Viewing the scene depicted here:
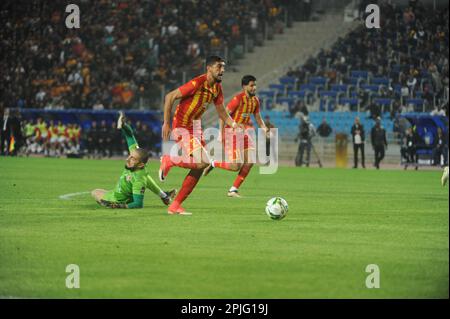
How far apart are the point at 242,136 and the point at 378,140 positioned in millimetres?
19011

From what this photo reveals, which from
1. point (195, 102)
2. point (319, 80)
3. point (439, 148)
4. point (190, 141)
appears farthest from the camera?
point (319, 80)

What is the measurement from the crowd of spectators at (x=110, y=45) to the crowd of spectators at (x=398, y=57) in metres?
5.41

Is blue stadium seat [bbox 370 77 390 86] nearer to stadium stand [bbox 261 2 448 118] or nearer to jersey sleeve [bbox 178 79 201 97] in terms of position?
stadium stand [bbox 261 2 448 118]

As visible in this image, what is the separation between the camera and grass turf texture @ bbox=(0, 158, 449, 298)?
388 inches

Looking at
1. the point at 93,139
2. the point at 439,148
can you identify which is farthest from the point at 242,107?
the point at 93,139

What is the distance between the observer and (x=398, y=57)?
154 ft

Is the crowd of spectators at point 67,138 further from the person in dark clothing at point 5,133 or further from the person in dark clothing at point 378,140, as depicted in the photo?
the person in dark clothing at point 378,140

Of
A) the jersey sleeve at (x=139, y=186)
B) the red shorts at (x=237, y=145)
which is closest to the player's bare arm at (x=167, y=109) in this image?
the jersey sleeve at (x=139, y=186)

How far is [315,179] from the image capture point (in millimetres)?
31047

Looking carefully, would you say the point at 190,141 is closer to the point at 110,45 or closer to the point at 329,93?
the point at 329,93

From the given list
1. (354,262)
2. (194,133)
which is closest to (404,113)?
(194,133)

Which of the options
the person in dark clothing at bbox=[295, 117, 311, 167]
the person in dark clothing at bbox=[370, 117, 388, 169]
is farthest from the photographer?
the person in dark clothing at bbox=[370, 117, 388, 169]

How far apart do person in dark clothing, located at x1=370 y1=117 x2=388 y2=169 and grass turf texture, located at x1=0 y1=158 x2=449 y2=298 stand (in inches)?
672
